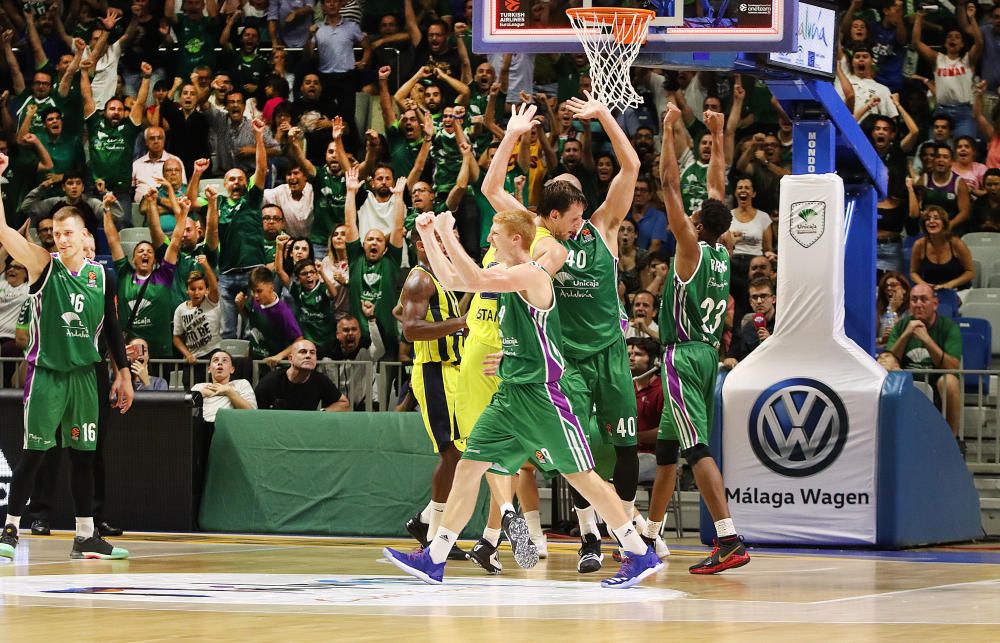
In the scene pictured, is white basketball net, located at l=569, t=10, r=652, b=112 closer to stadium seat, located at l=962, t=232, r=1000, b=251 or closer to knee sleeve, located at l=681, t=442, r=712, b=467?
knee sleeve, located at l=681, t=442, r=712, b=467

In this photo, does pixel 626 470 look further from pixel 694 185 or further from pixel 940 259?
pixel 694 185

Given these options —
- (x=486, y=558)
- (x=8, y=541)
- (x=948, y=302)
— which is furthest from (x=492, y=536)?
(x=948, y=302)

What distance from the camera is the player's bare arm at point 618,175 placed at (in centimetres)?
937

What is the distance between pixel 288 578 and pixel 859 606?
10.6ft

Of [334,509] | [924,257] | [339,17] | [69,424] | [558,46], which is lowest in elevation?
[334,509]

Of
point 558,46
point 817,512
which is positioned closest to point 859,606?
point 817,512

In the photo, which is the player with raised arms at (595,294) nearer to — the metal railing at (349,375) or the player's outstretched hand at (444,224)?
the player's outstretched hand at (444,224)

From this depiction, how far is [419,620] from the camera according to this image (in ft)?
22.5

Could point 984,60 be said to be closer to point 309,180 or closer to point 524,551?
point 309,180

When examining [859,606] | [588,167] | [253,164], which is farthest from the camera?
[253,164]

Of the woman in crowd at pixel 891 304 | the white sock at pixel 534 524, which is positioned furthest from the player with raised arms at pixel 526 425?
the woman in crowd at pixel 891 304

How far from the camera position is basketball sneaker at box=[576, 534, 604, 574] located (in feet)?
31.5

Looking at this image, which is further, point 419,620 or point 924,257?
point 924,257

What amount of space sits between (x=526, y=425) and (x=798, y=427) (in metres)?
4.22
